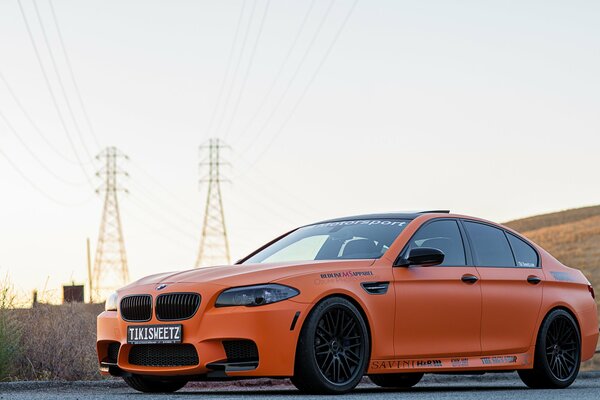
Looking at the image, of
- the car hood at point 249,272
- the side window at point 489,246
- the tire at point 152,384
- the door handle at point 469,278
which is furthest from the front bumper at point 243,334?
the side window at point 489,246

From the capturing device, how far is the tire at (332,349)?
907 cm

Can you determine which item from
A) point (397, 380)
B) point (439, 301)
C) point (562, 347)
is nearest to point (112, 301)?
point (439, 301)

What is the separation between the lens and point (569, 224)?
80.1m

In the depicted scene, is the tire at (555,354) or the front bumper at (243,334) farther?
the tire at (555,354)

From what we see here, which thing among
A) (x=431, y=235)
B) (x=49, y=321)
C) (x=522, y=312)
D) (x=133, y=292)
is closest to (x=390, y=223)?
(x=431, y=235)

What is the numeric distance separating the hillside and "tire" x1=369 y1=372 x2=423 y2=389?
51001mm

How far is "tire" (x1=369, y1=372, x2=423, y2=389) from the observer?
12017 millimetres

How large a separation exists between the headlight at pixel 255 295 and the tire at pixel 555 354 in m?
3.56

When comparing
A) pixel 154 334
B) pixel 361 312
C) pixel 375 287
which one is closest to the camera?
pixel 154 334

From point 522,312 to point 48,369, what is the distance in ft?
19.1

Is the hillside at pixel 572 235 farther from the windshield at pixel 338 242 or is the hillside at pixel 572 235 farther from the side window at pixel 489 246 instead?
the windshield at pixel 338 242

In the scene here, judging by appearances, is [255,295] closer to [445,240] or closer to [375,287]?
[375,287]

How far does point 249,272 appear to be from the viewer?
368 inches

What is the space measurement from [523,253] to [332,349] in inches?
133
